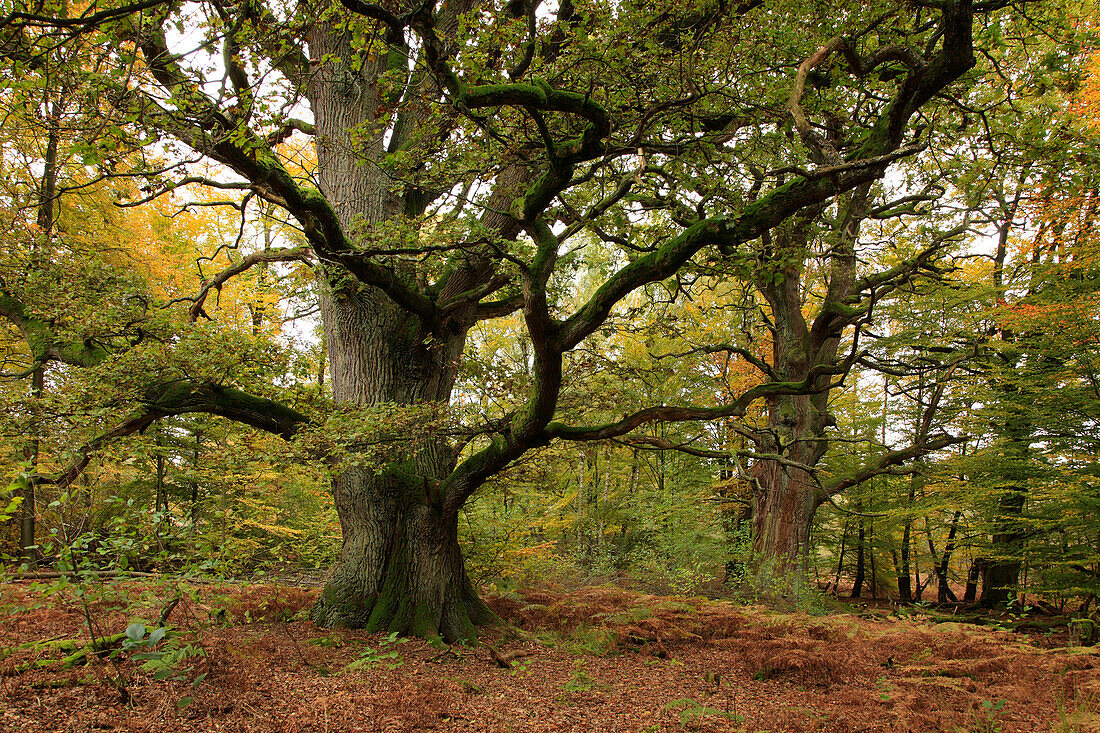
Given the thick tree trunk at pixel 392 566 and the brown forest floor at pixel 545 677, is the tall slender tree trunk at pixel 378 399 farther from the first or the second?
the brown forest floor at pixel 545 677

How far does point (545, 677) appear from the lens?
16.9 ft

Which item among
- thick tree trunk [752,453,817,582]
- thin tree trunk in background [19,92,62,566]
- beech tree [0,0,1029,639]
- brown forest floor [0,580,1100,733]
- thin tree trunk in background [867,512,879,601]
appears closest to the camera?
brown forest floor [0,580,1100,733]

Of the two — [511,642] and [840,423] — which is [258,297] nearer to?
[511,642]

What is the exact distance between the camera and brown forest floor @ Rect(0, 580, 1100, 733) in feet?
10.6

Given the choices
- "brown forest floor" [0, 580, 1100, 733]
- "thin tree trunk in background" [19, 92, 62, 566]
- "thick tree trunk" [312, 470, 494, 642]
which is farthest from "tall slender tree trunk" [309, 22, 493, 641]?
"thin tree trunk in background" [19, 92, 62, 566]

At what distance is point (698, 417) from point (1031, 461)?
6645mm

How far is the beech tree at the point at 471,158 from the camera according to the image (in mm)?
3646

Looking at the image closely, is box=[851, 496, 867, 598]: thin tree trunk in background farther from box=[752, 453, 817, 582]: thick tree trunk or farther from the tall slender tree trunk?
the tall slender tree trunk

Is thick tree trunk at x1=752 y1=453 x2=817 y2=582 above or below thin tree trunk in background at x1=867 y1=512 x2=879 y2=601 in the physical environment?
above

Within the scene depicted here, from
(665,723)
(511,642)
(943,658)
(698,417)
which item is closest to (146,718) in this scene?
(665,723)

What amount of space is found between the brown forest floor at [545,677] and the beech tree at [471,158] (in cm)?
120

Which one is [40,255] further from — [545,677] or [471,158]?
[545,677]

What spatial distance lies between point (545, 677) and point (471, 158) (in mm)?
4909

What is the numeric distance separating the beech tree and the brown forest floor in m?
1.20
